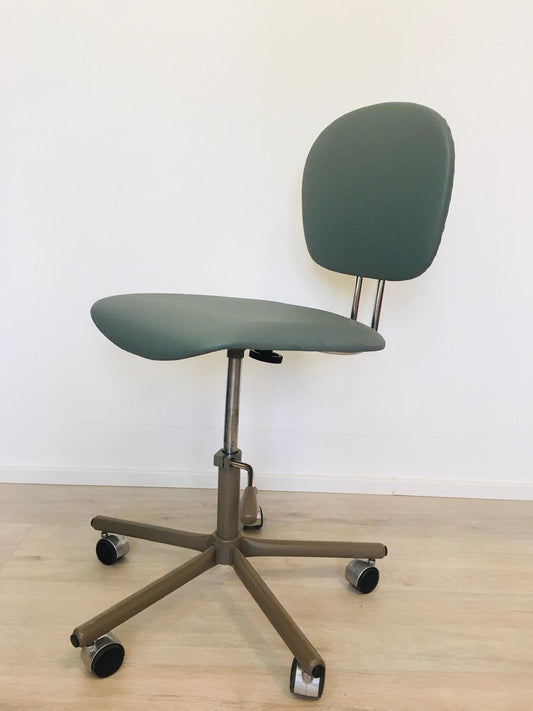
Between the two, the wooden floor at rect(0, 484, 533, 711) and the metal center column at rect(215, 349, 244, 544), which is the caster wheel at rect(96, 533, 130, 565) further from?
the metal center column at rect(215, 349, 244, 544)

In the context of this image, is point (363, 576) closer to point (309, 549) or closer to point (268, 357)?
point (309, 549)

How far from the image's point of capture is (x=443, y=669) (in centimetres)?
94

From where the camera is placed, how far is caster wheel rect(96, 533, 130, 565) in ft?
3.84

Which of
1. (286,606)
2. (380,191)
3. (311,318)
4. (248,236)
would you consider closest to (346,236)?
(380,191)

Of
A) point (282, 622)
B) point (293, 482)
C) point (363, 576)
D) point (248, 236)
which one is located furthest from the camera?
point (293, 482)

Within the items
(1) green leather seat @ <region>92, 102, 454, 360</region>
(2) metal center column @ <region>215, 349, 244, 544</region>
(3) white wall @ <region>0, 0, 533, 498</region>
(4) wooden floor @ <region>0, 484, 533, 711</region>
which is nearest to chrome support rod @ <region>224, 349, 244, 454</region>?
(2) metal center column @ <region>215, 349, 244, 544</region>

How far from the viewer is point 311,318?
991 millimetres

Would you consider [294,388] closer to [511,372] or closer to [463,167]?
[511,372]

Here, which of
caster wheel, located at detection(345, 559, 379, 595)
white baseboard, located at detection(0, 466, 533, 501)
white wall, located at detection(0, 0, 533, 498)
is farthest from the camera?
white baseboard, located at detection(0, 466, 533, 501)

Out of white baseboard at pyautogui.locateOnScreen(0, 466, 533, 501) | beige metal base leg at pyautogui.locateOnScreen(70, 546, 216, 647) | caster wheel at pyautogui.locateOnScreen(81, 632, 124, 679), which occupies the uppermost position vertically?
beige metal base leg at pyautogui.locateOnScreen(70, 546, 216, 647)

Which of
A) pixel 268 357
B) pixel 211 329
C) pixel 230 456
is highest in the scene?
pixel 211 329

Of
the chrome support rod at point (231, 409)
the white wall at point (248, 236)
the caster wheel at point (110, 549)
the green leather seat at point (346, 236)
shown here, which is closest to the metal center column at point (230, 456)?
the chrome support rod at point (231, 409)

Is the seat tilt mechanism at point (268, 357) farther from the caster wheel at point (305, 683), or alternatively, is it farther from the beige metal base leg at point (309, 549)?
the caster wheel at point (305, 683)

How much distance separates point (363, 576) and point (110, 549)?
55cm
